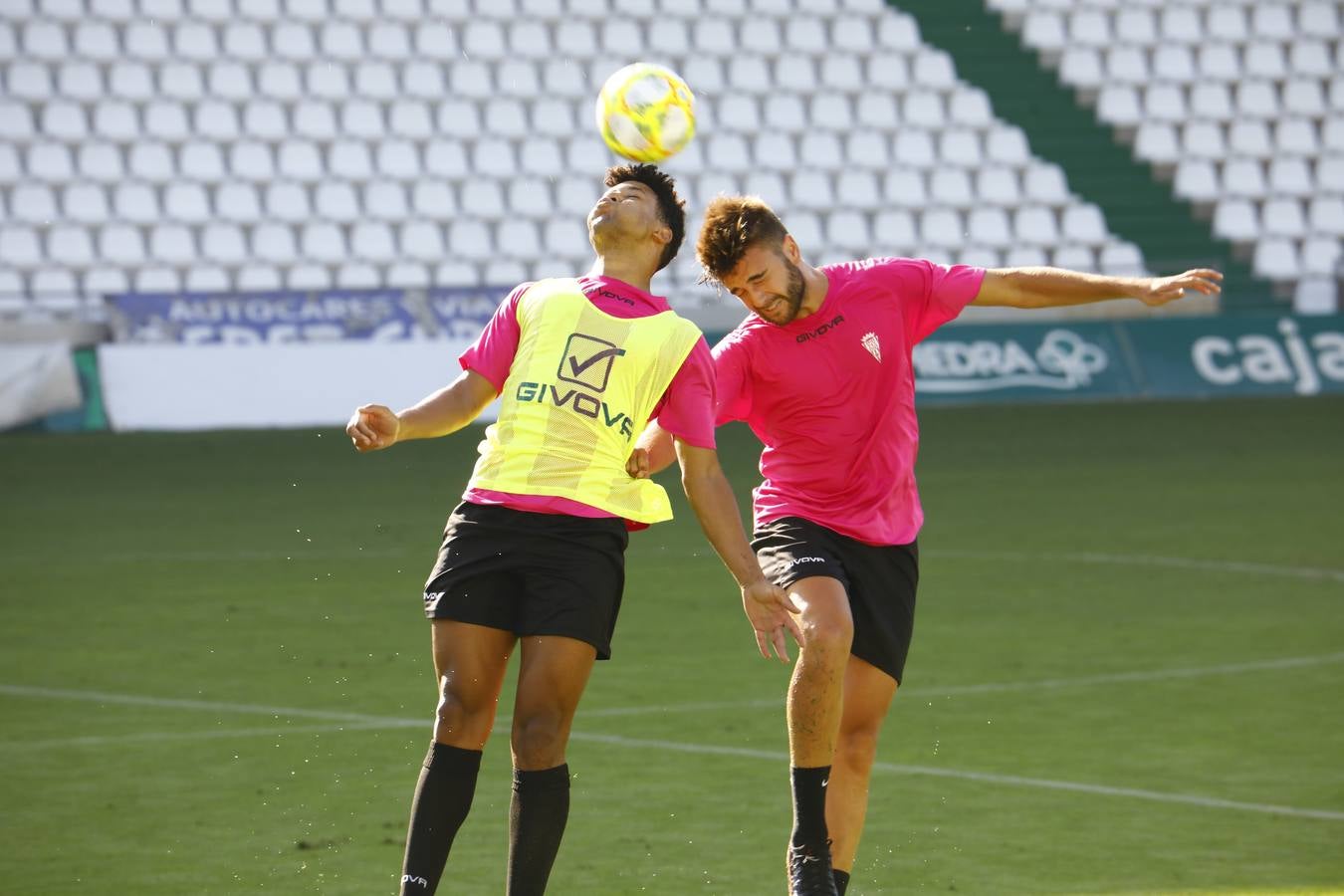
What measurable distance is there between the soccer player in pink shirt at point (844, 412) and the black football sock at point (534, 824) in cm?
73

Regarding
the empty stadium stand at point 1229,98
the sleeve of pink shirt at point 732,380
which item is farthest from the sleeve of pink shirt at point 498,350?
the empty stadium stand at point 1229,98

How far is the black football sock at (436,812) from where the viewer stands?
15.5ft

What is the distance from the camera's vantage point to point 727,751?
7.19m

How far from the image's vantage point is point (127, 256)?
75.4 feet

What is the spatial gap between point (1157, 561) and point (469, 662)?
758 centimetres

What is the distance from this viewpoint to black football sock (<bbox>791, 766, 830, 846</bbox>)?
507 cm

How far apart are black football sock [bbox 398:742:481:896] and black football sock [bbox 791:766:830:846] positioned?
877mm

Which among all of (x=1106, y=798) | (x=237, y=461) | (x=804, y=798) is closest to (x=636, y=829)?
(x=804, y=798)

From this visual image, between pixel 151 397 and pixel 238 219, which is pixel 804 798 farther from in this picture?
pixel 238 219

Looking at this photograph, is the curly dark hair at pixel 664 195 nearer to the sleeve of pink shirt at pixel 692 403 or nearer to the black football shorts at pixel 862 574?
the sleeve of pink shirt at pixel 692 403

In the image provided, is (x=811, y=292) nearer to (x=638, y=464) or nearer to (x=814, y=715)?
(x=638, y=464)

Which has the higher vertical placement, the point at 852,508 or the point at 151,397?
the point at 852,508

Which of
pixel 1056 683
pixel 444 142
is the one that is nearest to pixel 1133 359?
pixel 444 142

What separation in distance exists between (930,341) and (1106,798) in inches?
608
